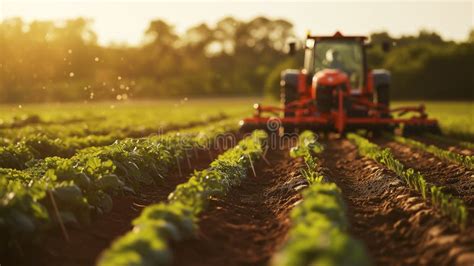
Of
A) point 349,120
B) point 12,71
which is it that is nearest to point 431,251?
point 349,120

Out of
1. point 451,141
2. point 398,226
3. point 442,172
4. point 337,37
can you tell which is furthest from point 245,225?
point 337,37

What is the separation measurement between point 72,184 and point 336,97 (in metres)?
10.6

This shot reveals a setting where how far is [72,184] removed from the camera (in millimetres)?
6570

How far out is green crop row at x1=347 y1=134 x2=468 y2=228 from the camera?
6152 mm

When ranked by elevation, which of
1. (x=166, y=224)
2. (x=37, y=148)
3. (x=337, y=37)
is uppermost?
(x=337, y=37)

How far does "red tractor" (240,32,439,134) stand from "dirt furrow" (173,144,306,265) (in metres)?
5.98

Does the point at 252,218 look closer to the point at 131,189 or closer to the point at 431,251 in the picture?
the point at 131,189

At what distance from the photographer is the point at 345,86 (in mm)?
16828

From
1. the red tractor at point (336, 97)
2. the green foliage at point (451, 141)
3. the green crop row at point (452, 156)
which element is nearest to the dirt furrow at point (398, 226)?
the green crop row at point (452, 156)

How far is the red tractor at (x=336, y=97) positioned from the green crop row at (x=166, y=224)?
7.51 meters

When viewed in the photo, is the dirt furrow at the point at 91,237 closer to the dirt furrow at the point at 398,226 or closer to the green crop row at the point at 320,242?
the green crop row at the point at 320,242

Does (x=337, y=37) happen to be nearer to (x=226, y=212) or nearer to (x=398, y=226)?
(x=226, y=212)

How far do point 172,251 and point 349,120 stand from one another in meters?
10.9

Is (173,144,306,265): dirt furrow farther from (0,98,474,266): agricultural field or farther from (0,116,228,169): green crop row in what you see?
(0,116,228,169): green crop row
